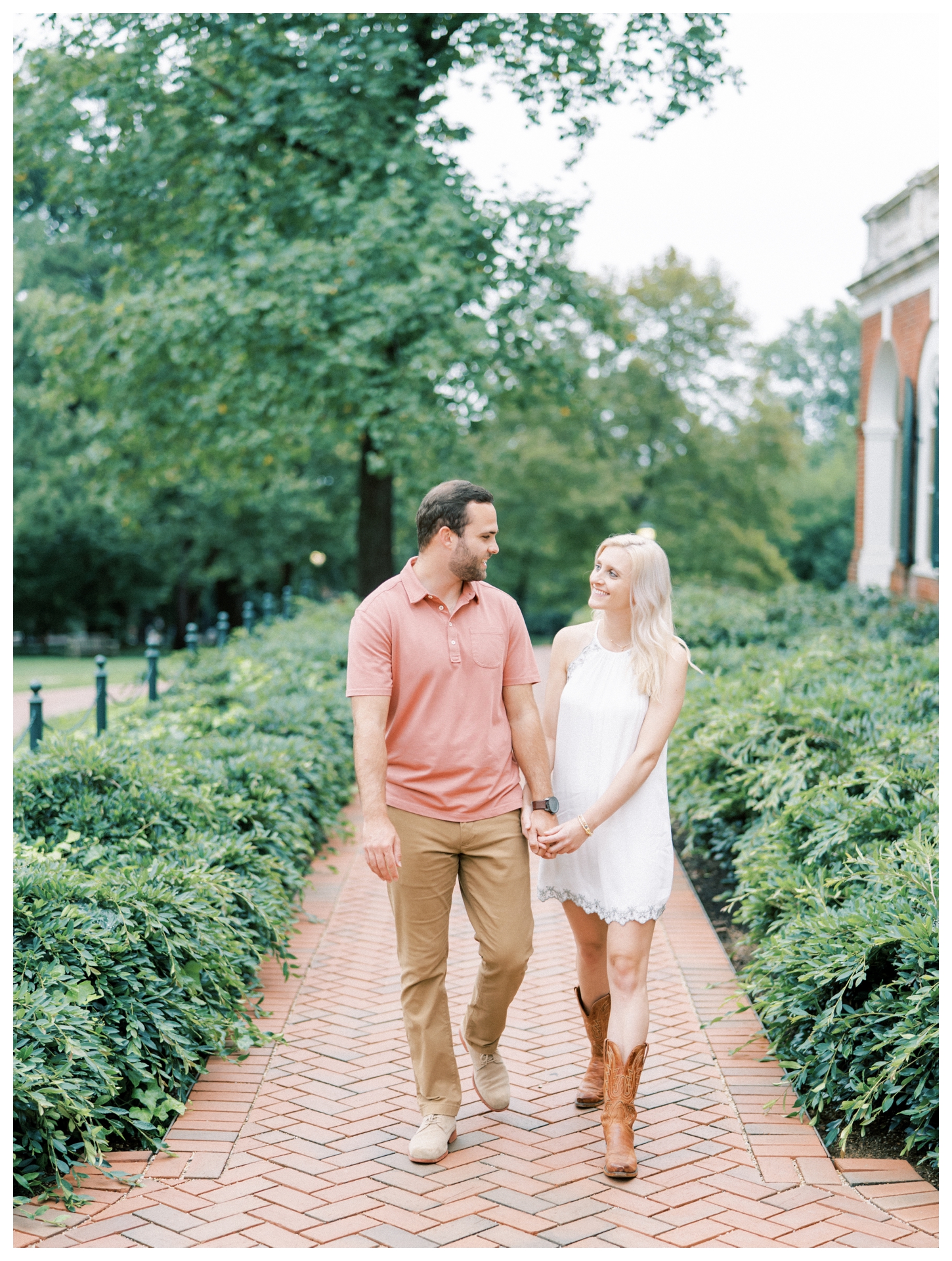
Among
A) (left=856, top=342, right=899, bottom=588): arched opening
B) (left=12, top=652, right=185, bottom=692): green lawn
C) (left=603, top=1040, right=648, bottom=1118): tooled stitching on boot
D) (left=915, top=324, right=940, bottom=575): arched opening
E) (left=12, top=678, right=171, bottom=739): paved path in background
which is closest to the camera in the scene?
(left=603, top=1040, right=648, bottom=1118): tooled stitching on boot

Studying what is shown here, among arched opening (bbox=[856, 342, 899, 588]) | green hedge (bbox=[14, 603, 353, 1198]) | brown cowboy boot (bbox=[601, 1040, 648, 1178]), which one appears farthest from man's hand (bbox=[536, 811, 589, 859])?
arched opening (bbox=[856, 342, 899, 588])

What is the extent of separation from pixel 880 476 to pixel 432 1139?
614 inches

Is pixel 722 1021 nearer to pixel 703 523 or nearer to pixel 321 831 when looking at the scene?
pixel 321 831

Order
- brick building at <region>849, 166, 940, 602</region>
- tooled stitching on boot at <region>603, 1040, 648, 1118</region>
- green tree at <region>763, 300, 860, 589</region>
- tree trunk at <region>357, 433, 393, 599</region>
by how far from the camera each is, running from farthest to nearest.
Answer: green tree at <region>763, 300, 860, 589</region> < brick building at <region>849, 166, 940, 602</region> < tree trunk at <region>357, 433, 393, 599</region> < tooled stitching on boot at <region>603, 1040, 648, 1118</region>

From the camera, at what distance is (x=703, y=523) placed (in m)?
31.5

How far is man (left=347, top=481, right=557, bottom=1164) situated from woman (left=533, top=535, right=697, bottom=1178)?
4.3 inches

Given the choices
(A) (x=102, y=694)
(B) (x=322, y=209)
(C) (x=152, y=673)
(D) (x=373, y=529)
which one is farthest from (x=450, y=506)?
(D) (x=373, y=529)

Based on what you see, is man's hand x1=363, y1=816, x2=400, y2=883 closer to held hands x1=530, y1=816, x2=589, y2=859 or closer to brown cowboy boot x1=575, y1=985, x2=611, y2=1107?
held hands x1=530, y1=816, x2=589, y2=859

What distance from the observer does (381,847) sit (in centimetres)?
333

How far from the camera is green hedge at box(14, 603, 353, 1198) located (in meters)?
3.39

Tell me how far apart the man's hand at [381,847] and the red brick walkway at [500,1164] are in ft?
2.83

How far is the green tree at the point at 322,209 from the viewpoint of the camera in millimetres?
10797

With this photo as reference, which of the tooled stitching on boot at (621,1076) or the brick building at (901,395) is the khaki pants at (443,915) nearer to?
the tooled stitching on boot at (621,1076)

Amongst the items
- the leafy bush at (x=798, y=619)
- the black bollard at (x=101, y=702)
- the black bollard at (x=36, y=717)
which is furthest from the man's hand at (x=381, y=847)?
the leafy bush at (x=798, y=619)
